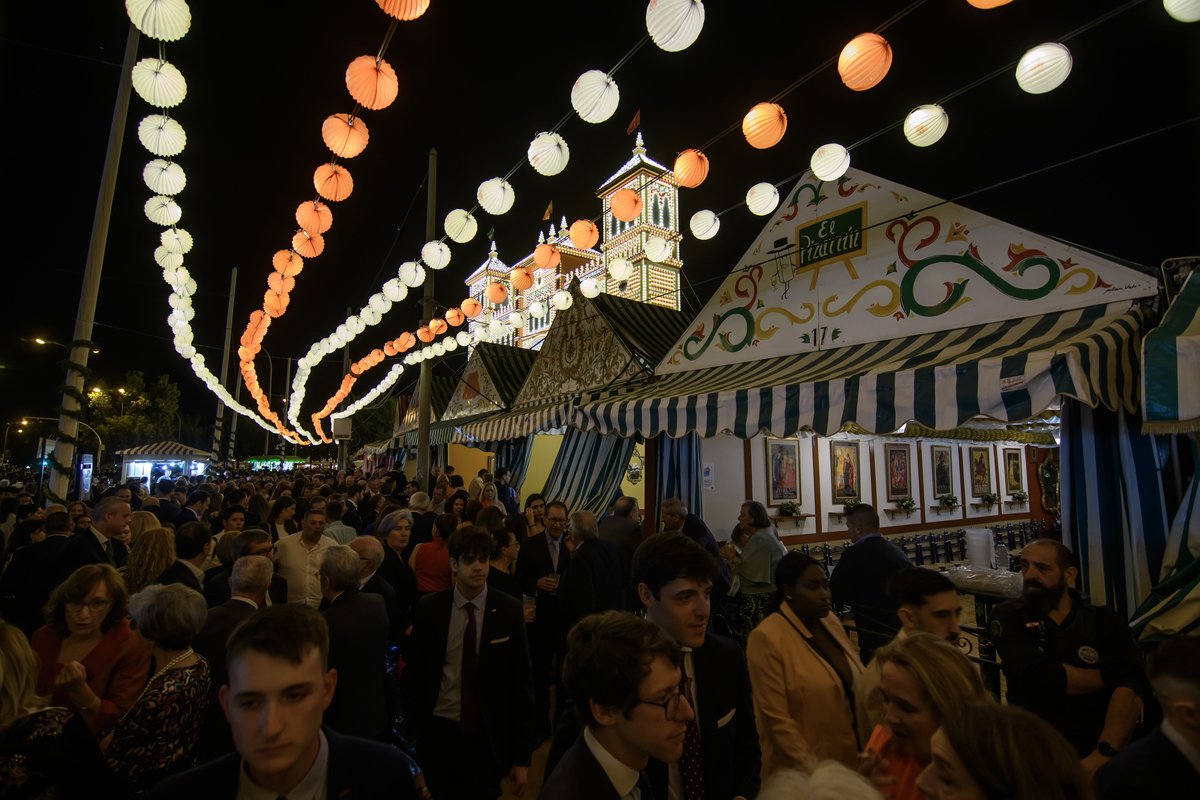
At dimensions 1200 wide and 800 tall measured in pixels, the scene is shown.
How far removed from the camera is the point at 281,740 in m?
1.55

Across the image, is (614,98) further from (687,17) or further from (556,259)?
(556,259)

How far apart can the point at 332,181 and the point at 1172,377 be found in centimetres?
828

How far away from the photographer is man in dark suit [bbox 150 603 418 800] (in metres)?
1.53

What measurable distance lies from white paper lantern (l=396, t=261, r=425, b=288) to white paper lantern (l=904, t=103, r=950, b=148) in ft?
26.7

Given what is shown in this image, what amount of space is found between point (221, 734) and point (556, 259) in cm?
878

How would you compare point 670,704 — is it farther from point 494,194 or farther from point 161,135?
point 161,135

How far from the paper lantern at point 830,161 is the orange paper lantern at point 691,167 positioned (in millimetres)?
1428

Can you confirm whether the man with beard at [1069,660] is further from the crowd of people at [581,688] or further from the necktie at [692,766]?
the necktie at [692,766]

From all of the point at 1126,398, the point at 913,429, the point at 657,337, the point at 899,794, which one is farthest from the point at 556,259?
the point at 899,794

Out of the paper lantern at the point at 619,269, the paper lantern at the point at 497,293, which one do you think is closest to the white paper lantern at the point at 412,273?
the paper lantern at the point at 497,293

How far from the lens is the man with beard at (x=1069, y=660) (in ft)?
8.59

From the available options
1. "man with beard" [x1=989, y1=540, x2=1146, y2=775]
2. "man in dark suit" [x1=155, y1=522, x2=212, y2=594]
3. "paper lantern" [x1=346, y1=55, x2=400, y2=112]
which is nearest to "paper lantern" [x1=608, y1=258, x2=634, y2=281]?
"paper lantern" [x1=346, y1=55, x2=400, y2=112]

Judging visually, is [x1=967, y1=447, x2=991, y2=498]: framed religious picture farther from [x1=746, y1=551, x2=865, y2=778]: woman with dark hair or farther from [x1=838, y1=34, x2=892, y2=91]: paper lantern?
[x1=746, y1=551, x2=865, y2=778]: woman with dark hair

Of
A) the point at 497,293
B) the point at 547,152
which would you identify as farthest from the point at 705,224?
the point at 497,293
